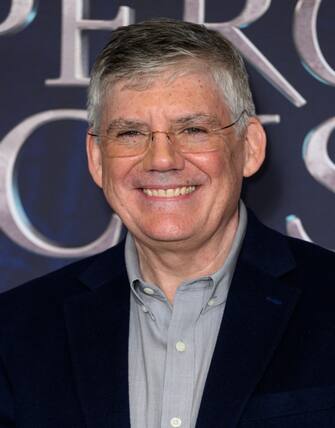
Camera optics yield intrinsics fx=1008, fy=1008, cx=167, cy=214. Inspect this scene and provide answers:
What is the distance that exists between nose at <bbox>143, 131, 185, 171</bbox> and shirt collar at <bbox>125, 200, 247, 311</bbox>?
0.23 meters

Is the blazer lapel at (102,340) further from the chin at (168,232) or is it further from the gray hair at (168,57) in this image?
the gray hair at (168,57)

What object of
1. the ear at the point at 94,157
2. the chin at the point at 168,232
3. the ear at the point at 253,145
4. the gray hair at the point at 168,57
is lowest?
the chin at the point at 168,232

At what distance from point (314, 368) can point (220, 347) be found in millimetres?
176

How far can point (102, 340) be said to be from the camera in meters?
1.97

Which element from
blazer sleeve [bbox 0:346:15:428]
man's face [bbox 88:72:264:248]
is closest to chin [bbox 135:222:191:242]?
man's face [bbox 88:72:264:248]

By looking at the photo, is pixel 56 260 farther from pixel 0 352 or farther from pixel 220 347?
pixel 220 347

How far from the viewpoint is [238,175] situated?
1961mm

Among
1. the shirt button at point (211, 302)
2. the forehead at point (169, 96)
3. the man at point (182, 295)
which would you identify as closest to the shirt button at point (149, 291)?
the man at point (182, 295)

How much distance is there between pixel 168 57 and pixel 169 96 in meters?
0.08

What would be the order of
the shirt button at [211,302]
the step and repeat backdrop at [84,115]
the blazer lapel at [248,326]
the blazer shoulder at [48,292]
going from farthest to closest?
the step and repeat backdrop at [84,115]
the blazer shoulder at [48,292]
the shirt button at [211,302]
the blazer lapel at [248,326]

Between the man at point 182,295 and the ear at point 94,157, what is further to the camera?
the ear at point 94,157

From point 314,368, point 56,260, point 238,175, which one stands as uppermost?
point 238,175

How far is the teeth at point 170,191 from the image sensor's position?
74.9 inches

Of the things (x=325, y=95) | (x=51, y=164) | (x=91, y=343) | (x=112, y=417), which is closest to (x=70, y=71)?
(x=51, y=164)
